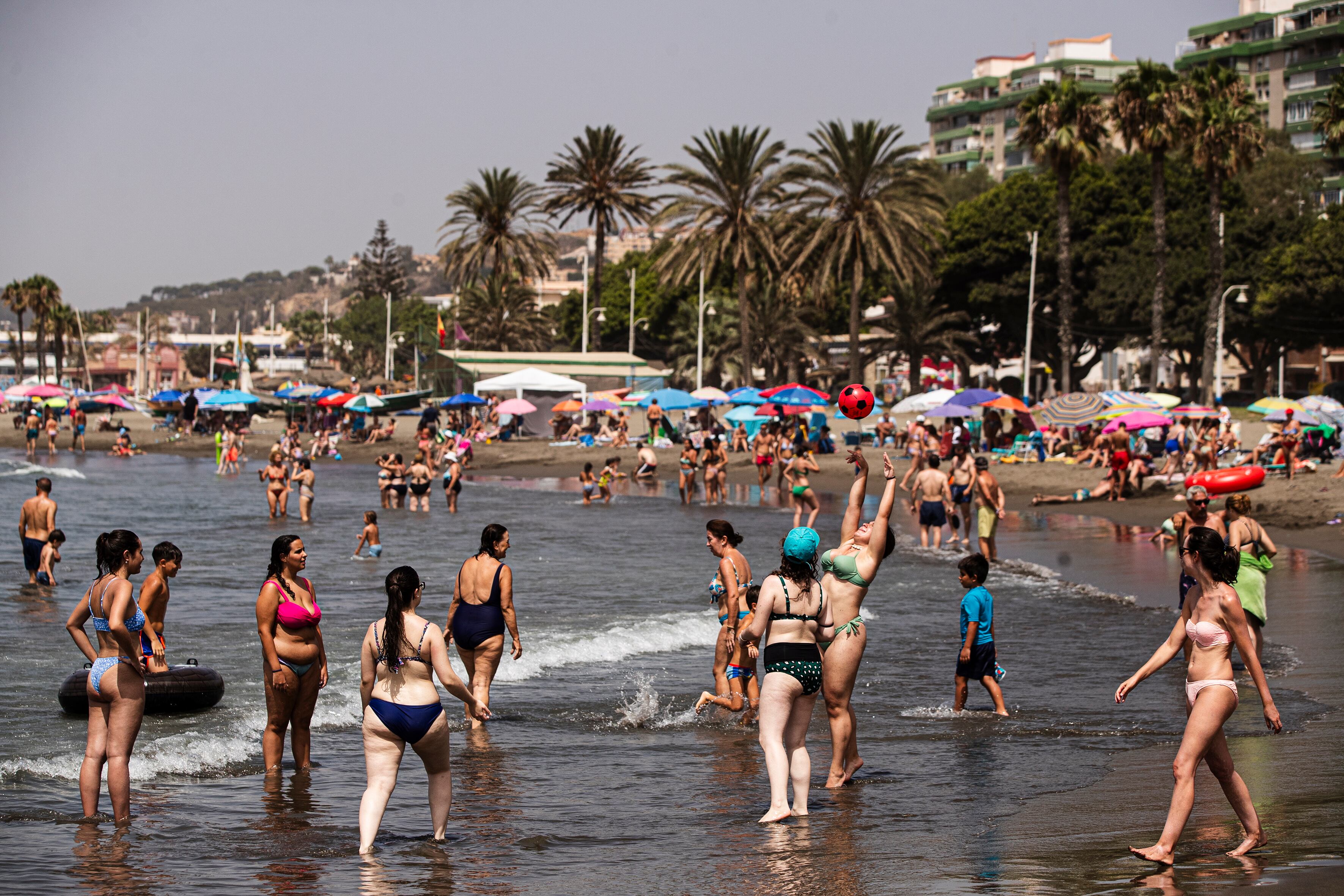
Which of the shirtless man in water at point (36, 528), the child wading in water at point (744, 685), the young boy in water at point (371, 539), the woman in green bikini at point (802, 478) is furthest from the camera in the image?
the woman in green bikini at point (802, 478)

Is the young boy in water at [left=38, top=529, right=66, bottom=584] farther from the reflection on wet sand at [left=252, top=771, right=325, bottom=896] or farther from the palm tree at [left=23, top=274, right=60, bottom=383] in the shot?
the palm tree at [left=23, top=274, right=60, bottom=383]

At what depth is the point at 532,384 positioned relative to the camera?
5084cm

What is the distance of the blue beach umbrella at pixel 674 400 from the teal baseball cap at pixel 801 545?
125ft

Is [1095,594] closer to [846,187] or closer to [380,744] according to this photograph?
[380,744]

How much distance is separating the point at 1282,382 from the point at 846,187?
38.7 meters

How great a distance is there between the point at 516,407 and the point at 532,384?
1.44 m

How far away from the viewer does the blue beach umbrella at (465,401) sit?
51.5m

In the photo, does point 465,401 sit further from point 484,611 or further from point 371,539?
point 484,611

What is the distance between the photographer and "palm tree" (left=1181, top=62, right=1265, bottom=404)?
4362 centimetres

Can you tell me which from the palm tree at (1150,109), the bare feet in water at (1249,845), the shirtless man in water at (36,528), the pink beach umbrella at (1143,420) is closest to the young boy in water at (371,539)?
the shirtless man in water at (36,528)

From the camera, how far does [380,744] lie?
6246 millimetres

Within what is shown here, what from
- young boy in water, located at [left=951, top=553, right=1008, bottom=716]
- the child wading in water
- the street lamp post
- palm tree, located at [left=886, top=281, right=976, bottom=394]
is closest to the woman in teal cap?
the child wading in water

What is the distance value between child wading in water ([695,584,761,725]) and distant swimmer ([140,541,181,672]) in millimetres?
3647

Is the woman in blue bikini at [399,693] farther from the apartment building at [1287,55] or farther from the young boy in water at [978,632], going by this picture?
the apartment building at [1287,55]
